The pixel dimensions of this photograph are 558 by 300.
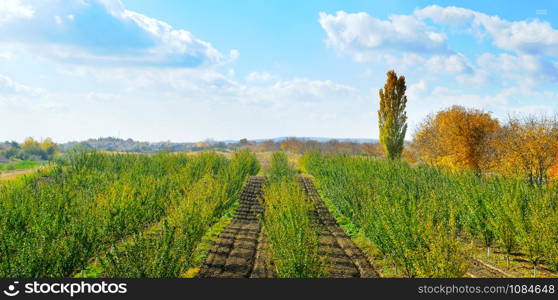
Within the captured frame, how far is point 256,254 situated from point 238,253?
668mm

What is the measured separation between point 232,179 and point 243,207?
311cm

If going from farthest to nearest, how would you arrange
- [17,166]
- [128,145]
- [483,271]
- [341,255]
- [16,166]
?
[128,145]
[17,166]
[16,166]
[341,255]
[483,271]

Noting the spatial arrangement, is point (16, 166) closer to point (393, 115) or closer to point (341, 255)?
point (393, 115)

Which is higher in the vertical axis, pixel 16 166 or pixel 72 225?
pixel 72 225

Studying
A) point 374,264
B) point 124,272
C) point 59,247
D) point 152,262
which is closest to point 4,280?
point 59,247

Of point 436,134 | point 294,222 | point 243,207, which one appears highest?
point 436,134

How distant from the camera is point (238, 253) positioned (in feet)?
43.7

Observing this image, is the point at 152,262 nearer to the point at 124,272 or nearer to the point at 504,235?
the point at 124,272

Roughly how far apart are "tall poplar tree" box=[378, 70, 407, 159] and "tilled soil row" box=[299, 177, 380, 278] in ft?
80.1

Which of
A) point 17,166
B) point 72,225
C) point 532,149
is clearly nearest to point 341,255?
point 72,225

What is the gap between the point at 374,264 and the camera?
39.4 feet

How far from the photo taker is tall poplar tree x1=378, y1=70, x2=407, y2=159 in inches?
1630

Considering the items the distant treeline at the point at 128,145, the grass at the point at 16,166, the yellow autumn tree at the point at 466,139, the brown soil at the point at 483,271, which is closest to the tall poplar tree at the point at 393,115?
the yellow autumn tree at the point at 466,139

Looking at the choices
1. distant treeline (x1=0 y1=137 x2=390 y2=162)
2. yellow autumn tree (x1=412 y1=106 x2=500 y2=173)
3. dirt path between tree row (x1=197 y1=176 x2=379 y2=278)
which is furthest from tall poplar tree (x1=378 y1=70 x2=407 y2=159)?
dirt path between tree row (x1=197 y1=176 x2=379 y2=278)
